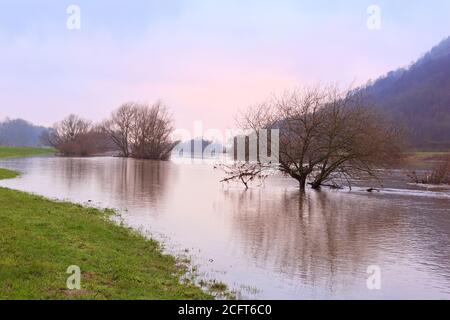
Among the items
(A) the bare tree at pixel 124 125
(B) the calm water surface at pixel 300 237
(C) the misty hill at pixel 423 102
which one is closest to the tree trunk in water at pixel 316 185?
(B) the calm water surface at pixel 300 237

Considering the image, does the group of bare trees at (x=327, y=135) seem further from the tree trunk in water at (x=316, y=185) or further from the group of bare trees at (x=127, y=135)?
the group of bare trees at (x=127, y=135)

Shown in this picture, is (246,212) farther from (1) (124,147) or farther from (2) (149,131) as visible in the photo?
(1) (124,147)

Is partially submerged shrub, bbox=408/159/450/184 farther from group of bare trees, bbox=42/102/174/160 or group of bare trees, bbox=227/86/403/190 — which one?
group of bare trees, bbox=42/102/174/160

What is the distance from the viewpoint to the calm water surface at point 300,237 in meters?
8.58

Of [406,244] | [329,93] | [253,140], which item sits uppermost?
[329,93]

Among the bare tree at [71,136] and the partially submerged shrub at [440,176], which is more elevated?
the bare tree at [71,136]

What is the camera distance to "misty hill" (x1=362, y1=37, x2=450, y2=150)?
125 m

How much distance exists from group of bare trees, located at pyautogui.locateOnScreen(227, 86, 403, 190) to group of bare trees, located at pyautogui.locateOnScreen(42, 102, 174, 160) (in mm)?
50257

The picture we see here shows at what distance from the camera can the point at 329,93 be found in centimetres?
3055

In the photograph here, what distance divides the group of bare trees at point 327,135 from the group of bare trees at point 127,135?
50.3 m
